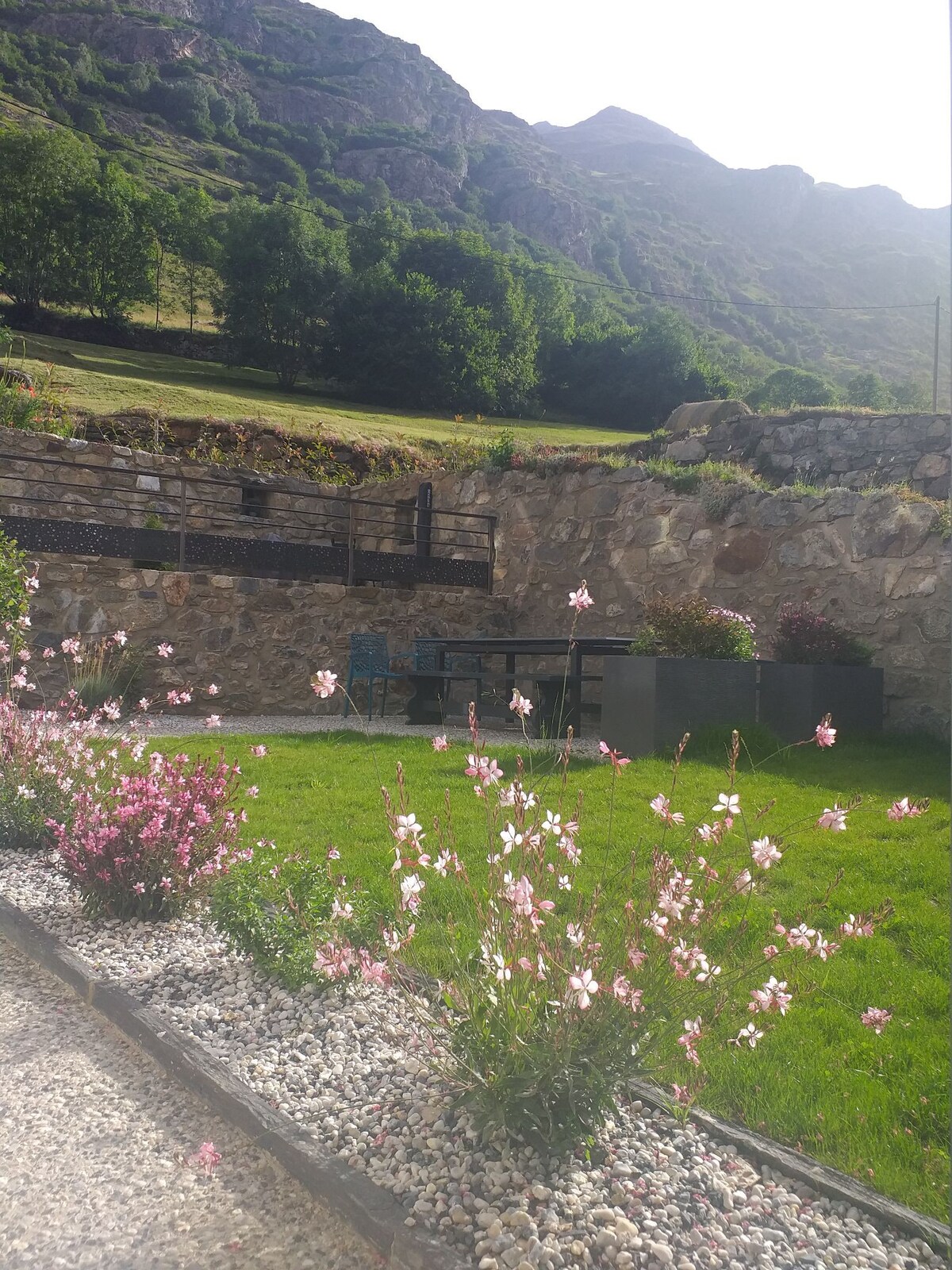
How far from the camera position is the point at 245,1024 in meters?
2.81

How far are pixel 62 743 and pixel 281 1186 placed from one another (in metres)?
3.05

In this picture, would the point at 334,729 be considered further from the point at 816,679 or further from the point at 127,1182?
the point at 127,1182

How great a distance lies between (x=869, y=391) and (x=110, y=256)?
2481 centimetres

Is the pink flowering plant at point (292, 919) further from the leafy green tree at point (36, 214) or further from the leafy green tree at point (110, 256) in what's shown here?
the leafy green tree at point (110, 256)

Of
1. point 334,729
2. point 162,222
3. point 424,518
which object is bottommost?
point 334,729

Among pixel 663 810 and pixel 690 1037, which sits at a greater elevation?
pixel 663 810

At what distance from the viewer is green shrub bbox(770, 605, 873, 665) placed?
24.1 ft

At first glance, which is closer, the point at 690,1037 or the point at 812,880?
the point at 690,1037

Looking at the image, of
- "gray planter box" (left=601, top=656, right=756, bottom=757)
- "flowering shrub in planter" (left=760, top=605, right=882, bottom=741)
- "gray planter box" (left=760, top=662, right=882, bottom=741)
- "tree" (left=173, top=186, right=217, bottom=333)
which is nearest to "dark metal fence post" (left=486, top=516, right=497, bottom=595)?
"flowering shrub in planter" (left=760, top=605, right=882, bottom=741)

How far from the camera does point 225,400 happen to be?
2138 centimetres

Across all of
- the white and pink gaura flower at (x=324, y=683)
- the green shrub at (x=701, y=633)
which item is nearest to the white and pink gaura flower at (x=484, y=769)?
the white and pink gaura flower at (x=324, y=683)

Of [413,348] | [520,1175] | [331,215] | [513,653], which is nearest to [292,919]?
[520,1175]

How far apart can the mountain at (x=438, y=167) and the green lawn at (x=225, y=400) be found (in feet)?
40.1

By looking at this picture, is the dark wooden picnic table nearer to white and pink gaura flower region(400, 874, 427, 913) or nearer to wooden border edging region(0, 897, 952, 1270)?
wooden border edging region(0, 897, 952, 1270)
